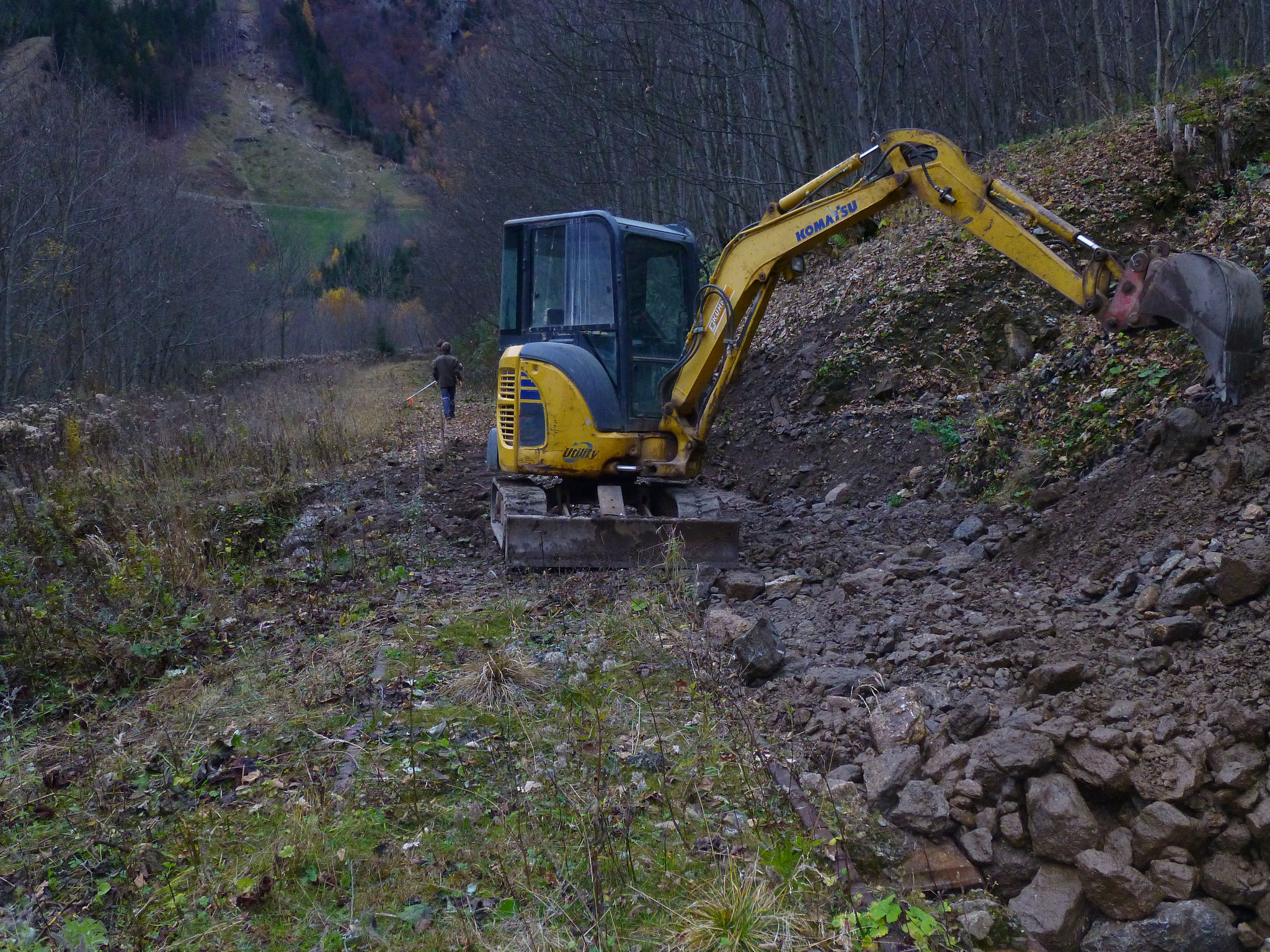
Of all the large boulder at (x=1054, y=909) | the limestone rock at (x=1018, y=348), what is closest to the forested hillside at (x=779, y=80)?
the limestone rock at (x=1018, y=348)

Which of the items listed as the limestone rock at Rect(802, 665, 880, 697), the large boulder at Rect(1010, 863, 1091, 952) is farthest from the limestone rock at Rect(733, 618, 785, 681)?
the large boulder at Rect(1010, 863, 1091, 952)

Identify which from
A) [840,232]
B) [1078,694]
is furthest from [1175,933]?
[840,232]

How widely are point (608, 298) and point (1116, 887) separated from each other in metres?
5.92

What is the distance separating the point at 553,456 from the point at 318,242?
84850 millimetres

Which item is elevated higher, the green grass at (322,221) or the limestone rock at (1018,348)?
the green grass at (322,221)

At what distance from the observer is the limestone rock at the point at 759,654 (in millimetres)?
5035

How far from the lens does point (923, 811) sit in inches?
139

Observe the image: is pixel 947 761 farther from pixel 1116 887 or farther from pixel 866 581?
pixel 866 581

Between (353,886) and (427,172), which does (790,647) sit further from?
(427,172)

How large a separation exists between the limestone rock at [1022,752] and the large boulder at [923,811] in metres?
0.24

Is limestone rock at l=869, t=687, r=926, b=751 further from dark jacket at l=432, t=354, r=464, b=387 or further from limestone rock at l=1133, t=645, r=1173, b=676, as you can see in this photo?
dark jacket at l=432, t=354, r=464, b=387

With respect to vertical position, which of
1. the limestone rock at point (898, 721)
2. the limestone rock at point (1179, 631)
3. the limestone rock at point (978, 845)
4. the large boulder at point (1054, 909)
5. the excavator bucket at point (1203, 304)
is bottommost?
the large boulder at point (1054, 909)

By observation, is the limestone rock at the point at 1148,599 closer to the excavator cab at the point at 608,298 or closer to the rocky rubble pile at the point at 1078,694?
the rocky rubble pile at the point at 1078,694

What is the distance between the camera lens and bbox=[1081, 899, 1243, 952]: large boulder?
3002mm
